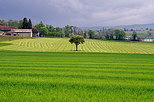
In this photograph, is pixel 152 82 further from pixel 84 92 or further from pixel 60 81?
pixel 60 81

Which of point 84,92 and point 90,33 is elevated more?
point 90,33

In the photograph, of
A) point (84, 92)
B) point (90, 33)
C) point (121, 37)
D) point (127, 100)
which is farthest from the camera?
point (90, 33)

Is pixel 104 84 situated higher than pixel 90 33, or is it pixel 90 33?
pixel 90 33

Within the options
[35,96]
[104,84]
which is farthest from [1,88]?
[104,84]

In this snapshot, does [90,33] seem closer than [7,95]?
No

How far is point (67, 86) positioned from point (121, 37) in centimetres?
16749

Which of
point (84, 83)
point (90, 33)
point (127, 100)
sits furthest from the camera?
point (90, 33)

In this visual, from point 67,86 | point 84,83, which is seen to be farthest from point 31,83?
point 84,83

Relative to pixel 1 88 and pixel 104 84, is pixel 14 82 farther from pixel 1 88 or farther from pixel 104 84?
pixel 104 84

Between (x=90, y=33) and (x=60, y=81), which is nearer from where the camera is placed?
(x=60, y=81)

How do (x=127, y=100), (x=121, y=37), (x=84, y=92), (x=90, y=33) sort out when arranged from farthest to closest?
(x=90, y=33), (x=121, y=37), (x=84, y=92), (x=127, y=100)

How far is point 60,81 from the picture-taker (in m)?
17.2

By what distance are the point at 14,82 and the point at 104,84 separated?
26.3 ft

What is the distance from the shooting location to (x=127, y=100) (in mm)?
12391
